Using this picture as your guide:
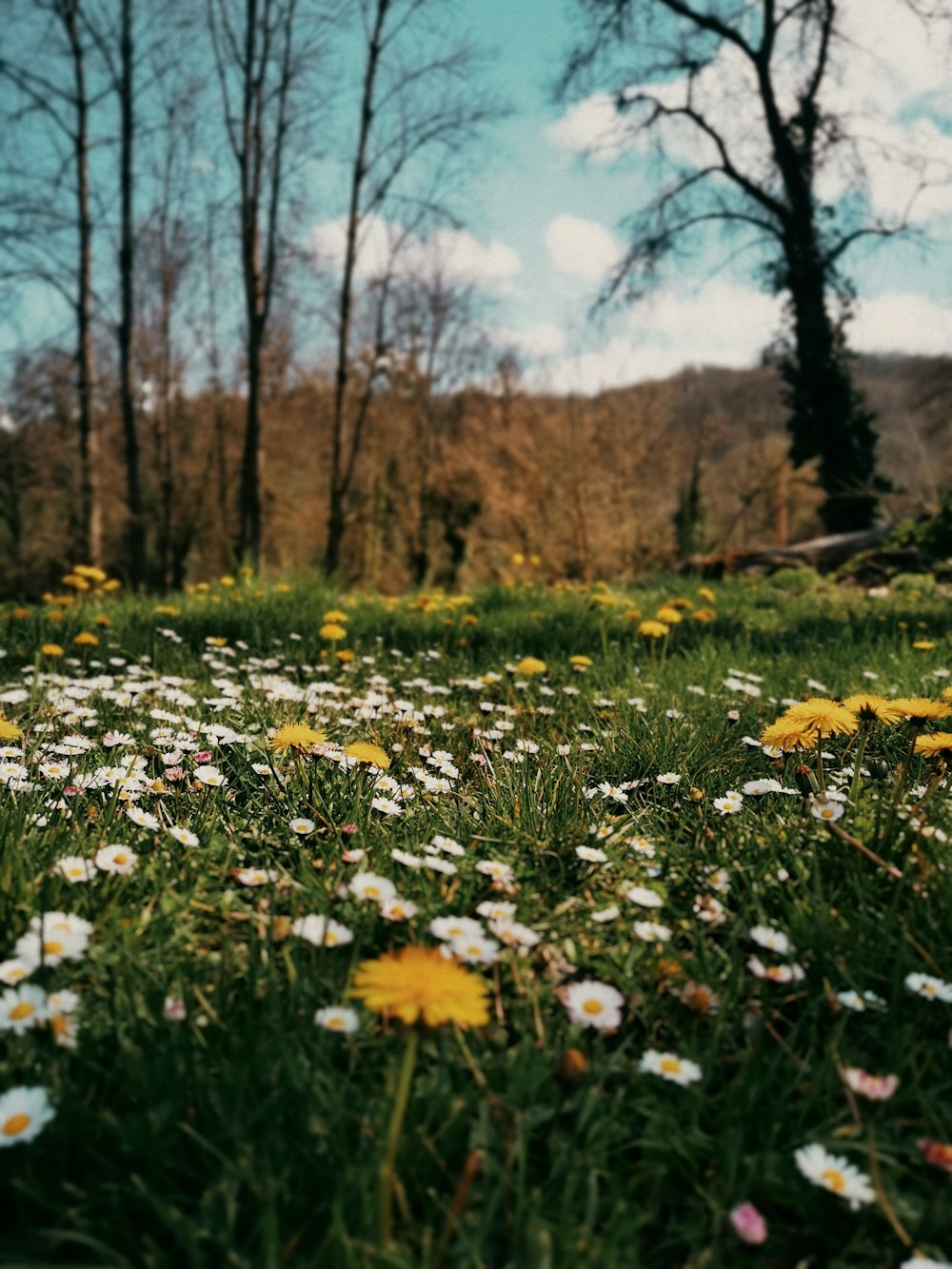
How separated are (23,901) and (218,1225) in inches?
27.7

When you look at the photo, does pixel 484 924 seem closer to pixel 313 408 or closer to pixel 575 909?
pixel 575 909

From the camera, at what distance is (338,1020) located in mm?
1059

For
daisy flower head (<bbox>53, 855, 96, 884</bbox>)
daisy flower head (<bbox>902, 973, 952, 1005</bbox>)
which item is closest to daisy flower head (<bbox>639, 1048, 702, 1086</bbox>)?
daisy flower head (<bbox>902, 973, 952, 1005</bbox>)

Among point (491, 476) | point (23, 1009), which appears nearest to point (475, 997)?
point (23, 1009)

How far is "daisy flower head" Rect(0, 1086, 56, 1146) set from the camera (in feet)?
2.81

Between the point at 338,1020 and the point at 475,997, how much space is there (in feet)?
0.98

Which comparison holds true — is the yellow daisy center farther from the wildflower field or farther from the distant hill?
the distant hill

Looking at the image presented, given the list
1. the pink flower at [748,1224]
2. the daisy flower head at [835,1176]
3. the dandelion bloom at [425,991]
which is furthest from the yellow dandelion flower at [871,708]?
the dandelion bloom at [425,991]

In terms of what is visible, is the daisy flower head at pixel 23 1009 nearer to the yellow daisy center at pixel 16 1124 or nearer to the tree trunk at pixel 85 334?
the yellow daisy center at pixel 16 1124

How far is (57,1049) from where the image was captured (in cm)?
105

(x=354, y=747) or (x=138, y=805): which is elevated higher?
(x=354, y=747)

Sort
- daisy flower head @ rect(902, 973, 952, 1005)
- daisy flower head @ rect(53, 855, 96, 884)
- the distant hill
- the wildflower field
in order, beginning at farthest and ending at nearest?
the distant hill, daisy flower head @ rect(53, 855, 96, 884), daisy flower head @ rect(902, 973, 952, 1005), the wildflower field

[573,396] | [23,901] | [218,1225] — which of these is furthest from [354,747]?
[573,396]

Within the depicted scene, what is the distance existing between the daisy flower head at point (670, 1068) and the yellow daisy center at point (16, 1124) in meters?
0.72
